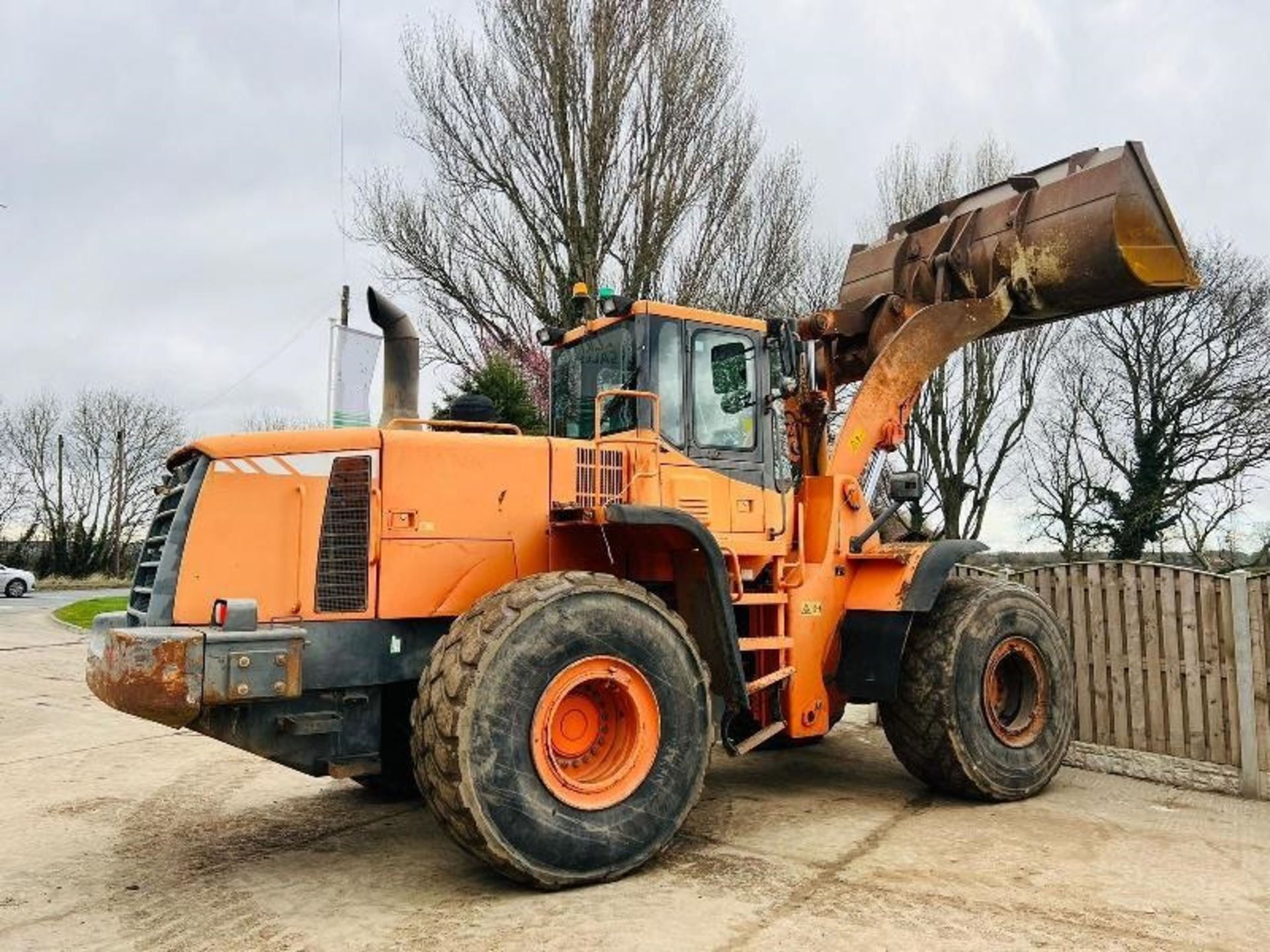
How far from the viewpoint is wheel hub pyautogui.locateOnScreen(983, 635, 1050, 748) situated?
698 cm

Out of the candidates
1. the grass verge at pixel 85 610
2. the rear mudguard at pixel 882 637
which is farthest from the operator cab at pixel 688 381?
the grass verge at pixel 85 610

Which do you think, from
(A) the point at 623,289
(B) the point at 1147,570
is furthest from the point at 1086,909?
(A) the point at 623,289

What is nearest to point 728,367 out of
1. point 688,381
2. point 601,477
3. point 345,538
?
point 688,381

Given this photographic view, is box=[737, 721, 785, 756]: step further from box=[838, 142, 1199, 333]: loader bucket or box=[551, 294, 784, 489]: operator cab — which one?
box=[838, 142, 1199, 333]: loader bucket

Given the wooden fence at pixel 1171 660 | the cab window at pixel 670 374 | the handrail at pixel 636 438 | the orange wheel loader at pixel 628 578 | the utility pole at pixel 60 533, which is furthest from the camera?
the utility pole at pixel 60 533

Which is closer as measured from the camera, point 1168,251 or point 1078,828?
point 1078,828

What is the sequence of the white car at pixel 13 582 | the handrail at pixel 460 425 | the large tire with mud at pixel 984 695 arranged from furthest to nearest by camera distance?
the white car at pixel 13 582 → the large tire with mud at pixel 984 695 → the handrail at pixel 460 425

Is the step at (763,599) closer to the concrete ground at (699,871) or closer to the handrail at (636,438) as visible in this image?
the handrail at (636,438)

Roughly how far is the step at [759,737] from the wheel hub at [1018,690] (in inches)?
58.8

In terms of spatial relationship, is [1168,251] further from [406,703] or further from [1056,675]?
[406,703]

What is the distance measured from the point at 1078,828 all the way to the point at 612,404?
361cm

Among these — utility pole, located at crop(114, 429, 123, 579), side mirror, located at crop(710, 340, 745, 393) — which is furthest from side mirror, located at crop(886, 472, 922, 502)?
utility pole, located at crop(114, 429, 123, 579)

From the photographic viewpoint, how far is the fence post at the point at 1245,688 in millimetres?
7098

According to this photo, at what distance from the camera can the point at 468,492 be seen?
18.2 feet
